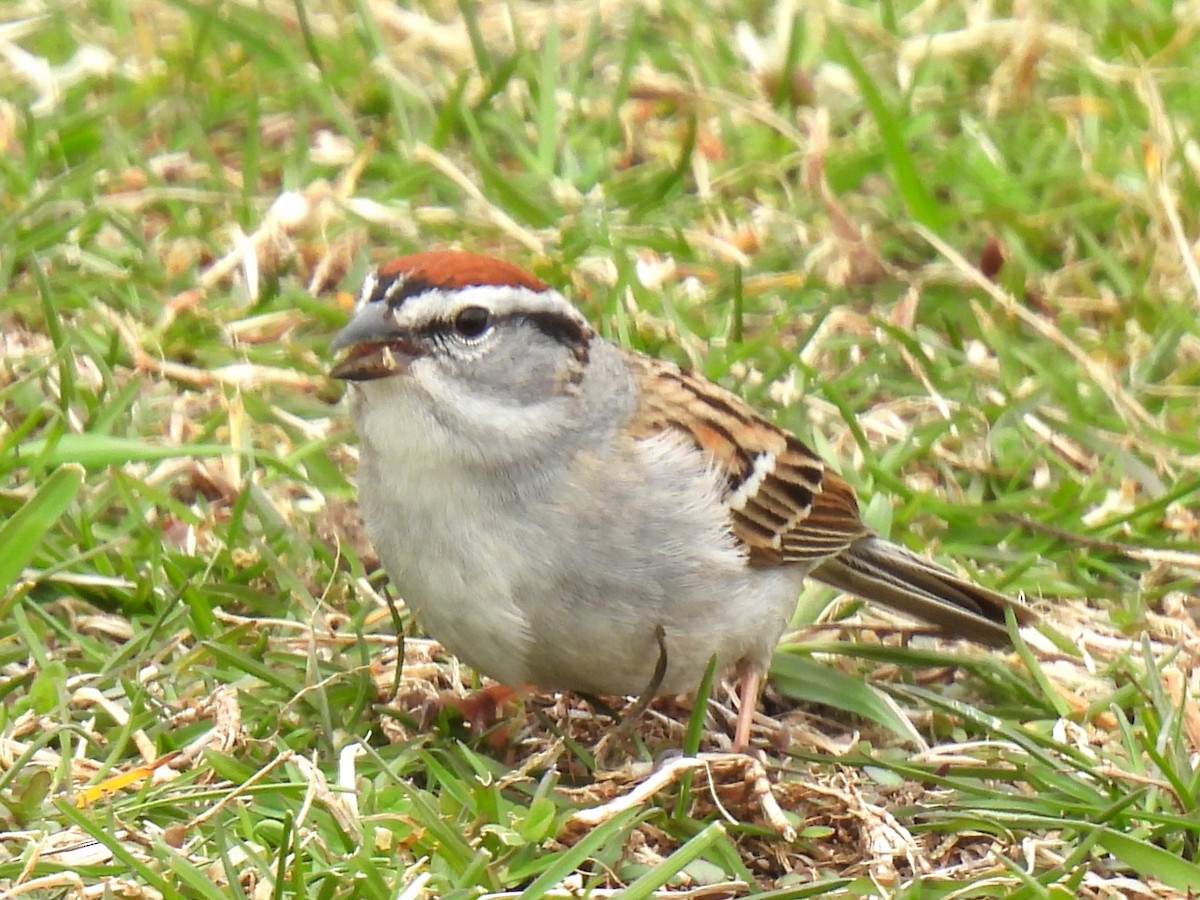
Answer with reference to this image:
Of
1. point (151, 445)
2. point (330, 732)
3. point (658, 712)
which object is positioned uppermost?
point (151, 445)

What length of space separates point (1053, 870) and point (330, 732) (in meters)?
1.31

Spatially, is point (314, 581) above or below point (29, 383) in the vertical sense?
below

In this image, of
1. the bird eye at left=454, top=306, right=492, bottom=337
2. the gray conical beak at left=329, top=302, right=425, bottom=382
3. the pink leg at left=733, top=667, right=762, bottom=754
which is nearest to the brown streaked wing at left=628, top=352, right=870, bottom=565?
the pink leg at left=733, top=667, right=762, bottom=754

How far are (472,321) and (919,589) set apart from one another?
48.7 inches

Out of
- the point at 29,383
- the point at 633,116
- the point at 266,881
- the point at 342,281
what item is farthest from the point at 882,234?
the point at 266,881

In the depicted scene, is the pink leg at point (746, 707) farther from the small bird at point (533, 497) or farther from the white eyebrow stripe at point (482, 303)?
the white eyebrow stripe at point (482, 303)

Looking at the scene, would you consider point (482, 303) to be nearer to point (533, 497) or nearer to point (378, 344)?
point (378, 344)

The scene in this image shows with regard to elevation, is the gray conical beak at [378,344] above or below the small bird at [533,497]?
above

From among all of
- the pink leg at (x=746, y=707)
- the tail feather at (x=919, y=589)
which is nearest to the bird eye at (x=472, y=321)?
the pink leg at (x=746, y=707)

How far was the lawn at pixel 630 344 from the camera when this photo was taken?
3439 mm

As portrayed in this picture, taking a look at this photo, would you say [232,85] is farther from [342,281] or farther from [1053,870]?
[1053,870]

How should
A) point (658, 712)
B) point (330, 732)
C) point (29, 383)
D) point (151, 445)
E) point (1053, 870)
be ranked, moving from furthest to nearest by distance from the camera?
point (29, 383)
point (151, 445)
point (658, 712)
point (330, 732)
point (1053, 870)

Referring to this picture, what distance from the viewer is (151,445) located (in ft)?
14.2

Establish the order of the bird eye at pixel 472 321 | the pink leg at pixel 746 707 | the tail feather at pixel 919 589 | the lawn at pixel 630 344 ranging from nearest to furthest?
the lawn at pixel 630 344 < the bird eye at pixel 472 321 < the pink leg at pixel 746 707 < the tail feather at pixel 919 589
